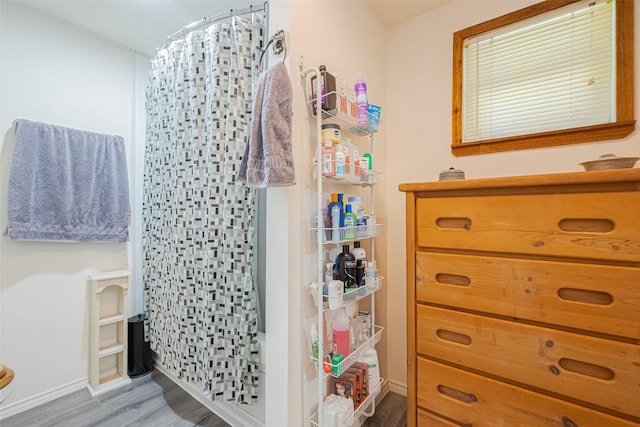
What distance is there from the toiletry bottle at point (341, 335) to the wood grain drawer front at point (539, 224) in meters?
0.52

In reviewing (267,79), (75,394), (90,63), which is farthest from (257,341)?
(90,63)

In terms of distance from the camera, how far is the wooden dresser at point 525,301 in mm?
726

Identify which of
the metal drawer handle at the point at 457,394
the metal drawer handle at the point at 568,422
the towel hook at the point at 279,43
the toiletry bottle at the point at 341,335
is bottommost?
the metal drawer handle at the point at 457,394

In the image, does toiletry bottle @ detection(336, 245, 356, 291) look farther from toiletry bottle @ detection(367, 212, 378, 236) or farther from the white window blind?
the white window blind

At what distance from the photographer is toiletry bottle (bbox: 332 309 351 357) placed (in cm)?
117

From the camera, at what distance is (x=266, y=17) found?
4.32 feet

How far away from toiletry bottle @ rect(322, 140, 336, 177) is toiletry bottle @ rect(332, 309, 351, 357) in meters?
0.67

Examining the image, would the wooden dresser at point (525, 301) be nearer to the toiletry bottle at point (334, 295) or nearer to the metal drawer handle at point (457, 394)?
the metal drawer handle at point (457, 394)

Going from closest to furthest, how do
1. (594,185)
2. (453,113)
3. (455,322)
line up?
(594,185) → (455,322) → (453,113)

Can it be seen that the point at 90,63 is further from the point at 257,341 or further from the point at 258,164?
the point at 257,341

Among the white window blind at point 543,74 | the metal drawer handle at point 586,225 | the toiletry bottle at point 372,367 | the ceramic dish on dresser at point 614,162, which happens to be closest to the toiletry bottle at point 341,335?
the toiletry bottle at point 372,367

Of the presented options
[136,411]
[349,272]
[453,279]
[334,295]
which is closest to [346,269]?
[349,272]

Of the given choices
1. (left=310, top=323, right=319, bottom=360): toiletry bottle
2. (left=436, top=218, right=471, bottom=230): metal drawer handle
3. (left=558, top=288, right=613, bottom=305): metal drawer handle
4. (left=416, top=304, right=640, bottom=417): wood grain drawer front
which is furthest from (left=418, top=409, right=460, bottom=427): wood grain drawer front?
(left=436, top=218, right=471, bottom=230): metal drawer handle

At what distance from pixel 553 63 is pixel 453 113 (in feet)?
1.60
